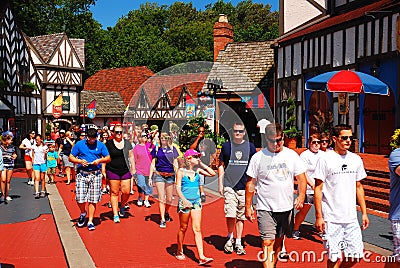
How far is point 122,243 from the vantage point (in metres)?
7.47

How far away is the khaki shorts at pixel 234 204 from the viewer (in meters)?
6.89

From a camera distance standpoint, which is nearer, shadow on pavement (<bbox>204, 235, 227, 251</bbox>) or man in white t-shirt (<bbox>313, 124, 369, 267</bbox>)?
man in white t-shirt (<bbox>313, 124, 369, 267</bbox>)

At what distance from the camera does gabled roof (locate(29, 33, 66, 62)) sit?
119 ft

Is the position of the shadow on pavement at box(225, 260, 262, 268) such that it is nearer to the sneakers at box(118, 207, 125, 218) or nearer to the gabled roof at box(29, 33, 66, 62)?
the sneakers at box(118, 207, 125, 218)

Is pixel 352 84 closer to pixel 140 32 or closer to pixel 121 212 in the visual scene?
pixel 121 212

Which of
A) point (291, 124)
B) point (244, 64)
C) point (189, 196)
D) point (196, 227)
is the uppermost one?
point (244, 64)

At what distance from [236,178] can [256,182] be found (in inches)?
45.1

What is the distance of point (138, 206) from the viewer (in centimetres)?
1120

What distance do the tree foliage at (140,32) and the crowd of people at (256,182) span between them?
124ft

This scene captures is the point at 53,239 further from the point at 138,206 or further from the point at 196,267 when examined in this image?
the point at 138,206

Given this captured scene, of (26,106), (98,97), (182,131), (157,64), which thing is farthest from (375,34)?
(157,64)

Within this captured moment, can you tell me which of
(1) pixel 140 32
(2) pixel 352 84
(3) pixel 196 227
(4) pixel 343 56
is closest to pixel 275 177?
(3) pixel 196 227

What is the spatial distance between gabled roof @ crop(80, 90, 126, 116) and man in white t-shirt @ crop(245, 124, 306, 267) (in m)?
Answer: 38.2

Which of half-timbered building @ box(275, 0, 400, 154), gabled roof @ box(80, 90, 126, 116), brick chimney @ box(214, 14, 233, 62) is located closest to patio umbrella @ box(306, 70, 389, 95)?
half-timbered building @ box(275, 0, 400, 154)
